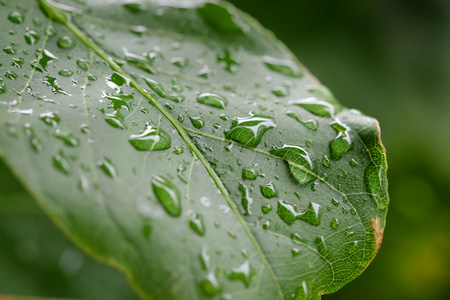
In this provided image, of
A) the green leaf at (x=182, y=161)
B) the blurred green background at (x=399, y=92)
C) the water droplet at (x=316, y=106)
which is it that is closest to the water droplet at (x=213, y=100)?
the green leaf at (x=182, y=161)

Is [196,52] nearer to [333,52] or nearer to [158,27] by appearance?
[158,27]

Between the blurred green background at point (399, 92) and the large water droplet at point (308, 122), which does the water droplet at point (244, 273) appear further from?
the blurred green background at point (399, 92)

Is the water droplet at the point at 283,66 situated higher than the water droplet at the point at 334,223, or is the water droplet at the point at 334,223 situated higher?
the water droplet at the point at 283,66

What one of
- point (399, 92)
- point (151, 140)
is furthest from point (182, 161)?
point (399, 92)

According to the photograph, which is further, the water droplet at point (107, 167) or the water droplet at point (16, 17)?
the water droplet at point (16, 17)

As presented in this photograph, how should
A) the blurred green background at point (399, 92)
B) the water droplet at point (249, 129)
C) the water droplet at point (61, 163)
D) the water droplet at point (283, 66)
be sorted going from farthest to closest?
the blurred green background at point (399, 92)
the water droplet at point (283, 66)
the water droplet at point (249, 129)
the water droplet at point (61, 163)

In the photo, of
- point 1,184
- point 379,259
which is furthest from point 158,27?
point 379,259

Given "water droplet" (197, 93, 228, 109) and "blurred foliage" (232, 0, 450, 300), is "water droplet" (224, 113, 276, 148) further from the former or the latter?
"blurred foliage" (232, 0, 450, 300)
